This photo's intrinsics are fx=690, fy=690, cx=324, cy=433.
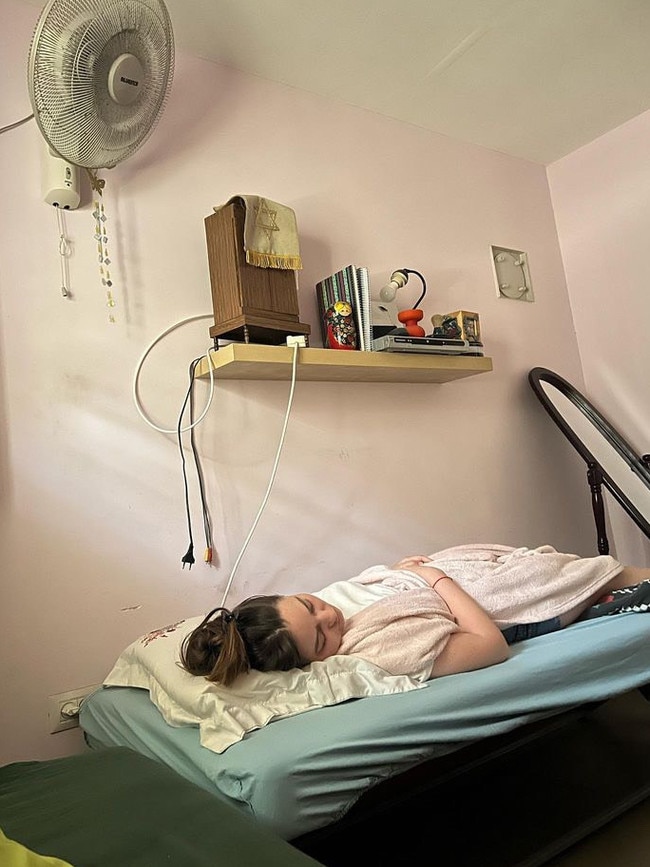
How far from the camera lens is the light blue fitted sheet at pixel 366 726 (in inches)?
42.4

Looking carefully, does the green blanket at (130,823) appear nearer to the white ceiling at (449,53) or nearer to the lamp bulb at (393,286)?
the lamp bulb at (393,286)

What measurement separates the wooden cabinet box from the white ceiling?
0.60 m

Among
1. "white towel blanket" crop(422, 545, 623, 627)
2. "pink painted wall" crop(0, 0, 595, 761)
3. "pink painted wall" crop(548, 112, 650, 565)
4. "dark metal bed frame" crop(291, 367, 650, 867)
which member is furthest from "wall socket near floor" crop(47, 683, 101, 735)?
"pink painted wall" crop(548, 112, 650, 565)

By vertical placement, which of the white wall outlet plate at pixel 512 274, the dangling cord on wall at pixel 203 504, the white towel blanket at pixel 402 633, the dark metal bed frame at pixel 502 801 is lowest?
the dark metal bed frame at pixel 502 801

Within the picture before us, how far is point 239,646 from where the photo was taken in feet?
4.46

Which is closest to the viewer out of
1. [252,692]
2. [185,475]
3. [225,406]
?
[252,692]

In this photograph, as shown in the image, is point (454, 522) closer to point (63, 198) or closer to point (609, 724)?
point (609, 724)

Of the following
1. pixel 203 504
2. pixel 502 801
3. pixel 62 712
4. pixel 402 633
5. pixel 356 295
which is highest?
pixel 356 295

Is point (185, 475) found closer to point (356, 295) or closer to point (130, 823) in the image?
point (356, 295)

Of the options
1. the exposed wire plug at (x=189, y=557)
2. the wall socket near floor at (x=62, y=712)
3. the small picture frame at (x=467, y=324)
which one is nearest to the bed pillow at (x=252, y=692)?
the wall socket near floor at (x=62, y=712)

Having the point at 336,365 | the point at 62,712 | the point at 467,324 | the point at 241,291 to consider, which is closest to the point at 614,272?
the point at 467,324

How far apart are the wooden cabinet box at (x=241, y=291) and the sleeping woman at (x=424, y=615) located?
29.9 inches

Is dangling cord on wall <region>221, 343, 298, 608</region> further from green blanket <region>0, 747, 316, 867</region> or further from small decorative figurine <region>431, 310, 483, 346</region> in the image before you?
green blanket <region>0, 747, 316, 867</region>

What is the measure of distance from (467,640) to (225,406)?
3.32 ft
